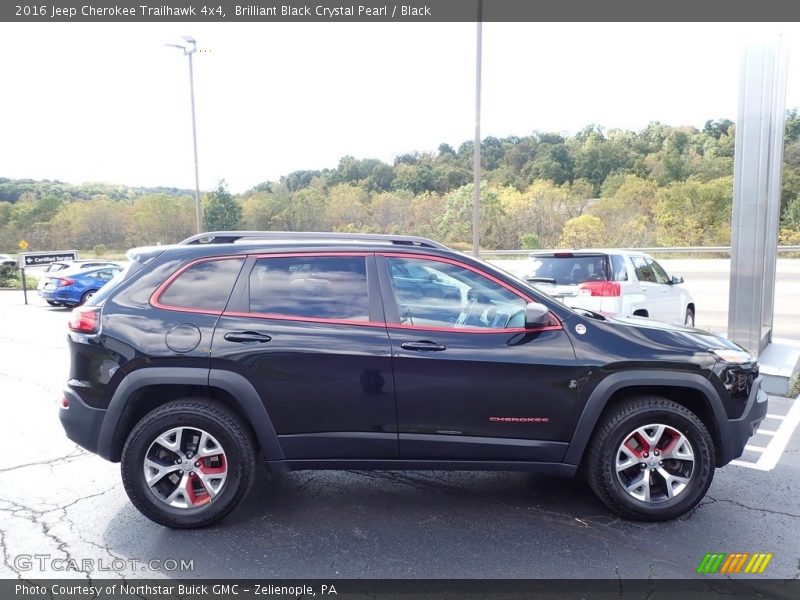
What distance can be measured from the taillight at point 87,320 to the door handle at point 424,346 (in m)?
1.89

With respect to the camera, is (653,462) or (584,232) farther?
(584,232)

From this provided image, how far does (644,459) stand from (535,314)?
1163 millimetres

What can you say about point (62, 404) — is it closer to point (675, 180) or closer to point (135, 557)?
point (135, 557)

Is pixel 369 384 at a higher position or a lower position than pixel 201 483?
higher

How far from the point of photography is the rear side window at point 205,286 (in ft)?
12.0

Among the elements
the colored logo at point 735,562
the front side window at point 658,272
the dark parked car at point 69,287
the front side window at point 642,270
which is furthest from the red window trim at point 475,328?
the dark parked car at point 69,287

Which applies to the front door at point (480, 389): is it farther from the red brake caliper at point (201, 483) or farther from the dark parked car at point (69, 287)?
the dark parked car at point (69, 287)

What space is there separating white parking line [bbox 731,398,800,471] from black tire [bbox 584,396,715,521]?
141cm

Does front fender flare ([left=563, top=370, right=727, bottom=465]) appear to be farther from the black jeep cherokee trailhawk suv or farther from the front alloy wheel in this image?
the front alloy wheel

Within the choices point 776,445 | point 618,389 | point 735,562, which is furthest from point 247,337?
point 776,445

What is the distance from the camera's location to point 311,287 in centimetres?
369

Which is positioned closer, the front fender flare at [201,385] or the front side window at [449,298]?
the front fender flare at [201,385]

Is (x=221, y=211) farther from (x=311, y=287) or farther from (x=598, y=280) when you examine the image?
(x=311, y=287)

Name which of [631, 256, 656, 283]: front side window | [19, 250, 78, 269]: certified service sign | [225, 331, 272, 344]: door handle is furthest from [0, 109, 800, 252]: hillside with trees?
[225, 331, 272, 344]: door handle
